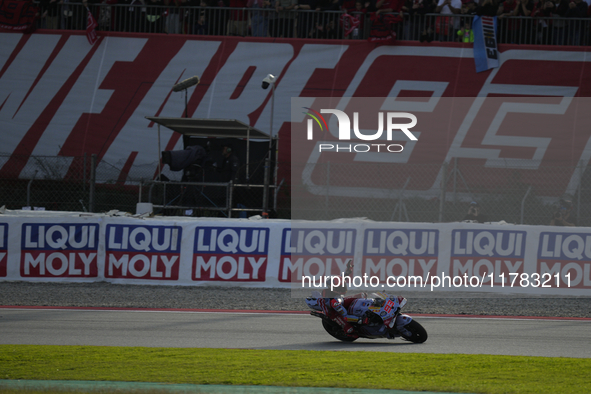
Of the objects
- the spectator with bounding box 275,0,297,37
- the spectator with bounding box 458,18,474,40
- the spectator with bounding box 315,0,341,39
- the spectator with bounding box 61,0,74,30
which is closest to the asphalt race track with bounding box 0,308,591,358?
the spectator with bounding box 458,18,474,40

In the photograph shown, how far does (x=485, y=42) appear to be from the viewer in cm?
1792

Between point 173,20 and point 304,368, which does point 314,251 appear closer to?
point 304,368

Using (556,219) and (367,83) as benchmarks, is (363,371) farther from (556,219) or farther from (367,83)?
(367,83)

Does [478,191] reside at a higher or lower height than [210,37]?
lower

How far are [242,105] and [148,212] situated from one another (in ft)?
23.5

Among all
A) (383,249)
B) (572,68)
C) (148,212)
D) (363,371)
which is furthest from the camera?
(572,68)

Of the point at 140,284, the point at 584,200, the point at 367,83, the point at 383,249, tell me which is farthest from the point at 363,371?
the point at 367,83

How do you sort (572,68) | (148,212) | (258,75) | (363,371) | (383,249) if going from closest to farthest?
(363,371), (383,249), (148,212), (572,68), (258,75)

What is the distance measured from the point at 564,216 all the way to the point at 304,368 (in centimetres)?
818

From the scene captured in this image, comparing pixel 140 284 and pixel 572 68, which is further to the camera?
pixel 572 68

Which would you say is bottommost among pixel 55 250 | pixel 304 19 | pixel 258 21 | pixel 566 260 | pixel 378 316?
pixel 55 250

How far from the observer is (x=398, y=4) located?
18906mm

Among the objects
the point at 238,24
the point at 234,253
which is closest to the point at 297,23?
the point at 238,24

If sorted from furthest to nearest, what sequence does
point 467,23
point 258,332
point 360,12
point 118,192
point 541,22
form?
point 360,12 → point 467,23 → point 541,22 → point 118,192 → point 258,332
